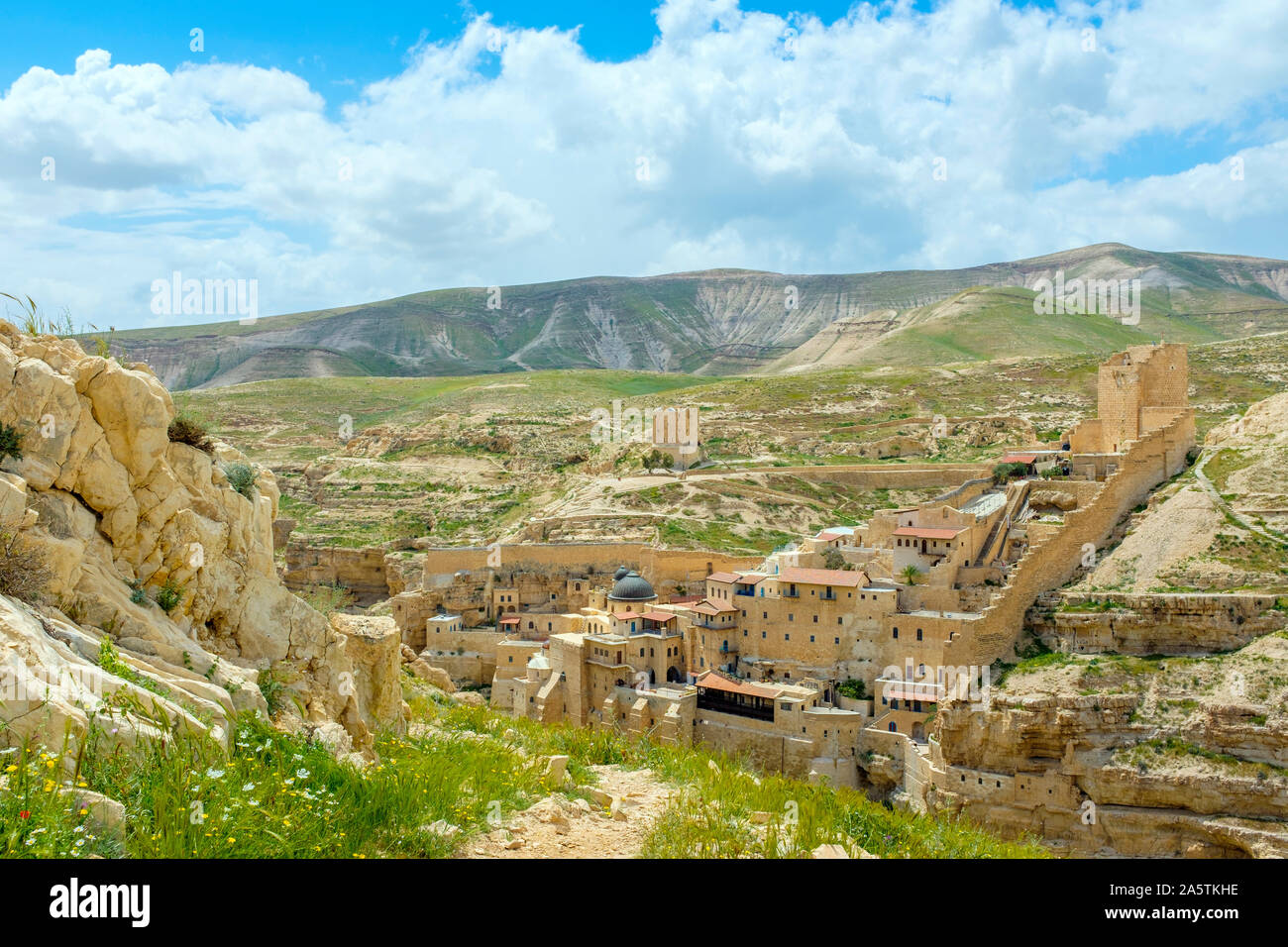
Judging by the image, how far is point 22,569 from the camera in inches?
242

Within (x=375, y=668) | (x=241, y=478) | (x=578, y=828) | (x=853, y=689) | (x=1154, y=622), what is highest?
(x=241, y=478)

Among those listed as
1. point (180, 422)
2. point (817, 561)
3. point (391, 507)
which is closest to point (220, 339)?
point (391, 507)

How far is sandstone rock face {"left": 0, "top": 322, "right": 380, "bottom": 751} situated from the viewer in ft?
20.9

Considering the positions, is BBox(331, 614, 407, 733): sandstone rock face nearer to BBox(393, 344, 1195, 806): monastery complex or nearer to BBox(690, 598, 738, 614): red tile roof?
BBox(393, 344, 1195, 806): monastery complex

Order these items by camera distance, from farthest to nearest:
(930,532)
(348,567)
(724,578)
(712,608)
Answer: (348,567), (724,578), (712,608), (930,532)

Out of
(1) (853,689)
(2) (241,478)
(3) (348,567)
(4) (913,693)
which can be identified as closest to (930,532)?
(4) (913,693)

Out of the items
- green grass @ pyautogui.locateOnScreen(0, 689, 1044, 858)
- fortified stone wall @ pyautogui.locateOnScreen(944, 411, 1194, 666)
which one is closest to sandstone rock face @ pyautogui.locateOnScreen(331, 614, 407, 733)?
green grass @ pyautogui.locateOnScreen(0, 689, 1044, 858)

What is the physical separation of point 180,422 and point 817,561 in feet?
76.5

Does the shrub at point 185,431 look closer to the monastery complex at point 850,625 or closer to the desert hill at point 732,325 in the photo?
the monastery complex at point 850,625

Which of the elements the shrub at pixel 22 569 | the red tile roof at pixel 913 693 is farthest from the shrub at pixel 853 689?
the shrub at pixel 22 569

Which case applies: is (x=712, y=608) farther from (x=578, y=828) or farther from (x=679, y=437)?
(x=679, y=437)

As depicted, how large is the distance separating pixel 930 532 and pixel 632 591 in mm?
10395

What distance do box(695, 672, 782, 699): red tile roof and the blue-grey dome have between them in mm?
5395
